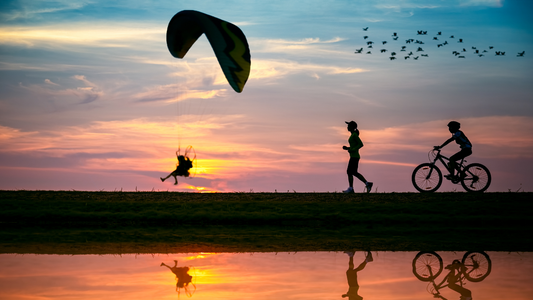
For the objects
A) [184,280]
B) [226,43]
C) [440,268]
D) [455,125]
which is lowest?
[184,280]

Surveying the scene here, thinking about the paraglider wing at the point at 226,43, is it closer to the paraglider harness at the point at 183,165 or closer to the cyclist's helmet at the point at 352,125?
the paraglider harness at the point at 183,165

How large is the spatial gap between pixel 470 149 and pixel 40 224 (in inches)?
642

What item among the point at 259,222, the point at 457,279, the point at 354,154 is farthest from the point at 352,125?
the point at 457,279

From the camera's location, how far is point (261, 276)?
29.7 ft

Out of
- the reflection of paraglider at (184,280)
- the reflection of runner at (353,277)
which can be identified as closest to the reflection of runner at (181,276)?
the reflection of paraglider at (184,280)

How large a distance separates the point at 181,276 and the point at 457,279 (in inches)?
176

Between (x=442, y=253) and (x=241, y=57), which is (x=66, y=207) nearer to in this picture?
(x=241, y=57)

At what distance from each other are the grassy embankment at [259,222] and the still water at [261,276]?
4.16ft

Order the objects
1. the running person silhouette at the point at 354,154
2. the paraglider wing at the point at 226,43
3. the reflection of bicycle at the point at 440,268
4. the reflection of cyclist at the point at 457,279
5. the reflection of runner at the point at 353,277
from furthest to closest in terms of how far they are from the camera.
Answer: the running person silhouette at the point at 354,154, the paraglider wing at the point at 226,43, the reflection of bicycle at the point at 440,268, the reflection of cyclist at the point at 457,279, the reflection of runner at the point at 353,277

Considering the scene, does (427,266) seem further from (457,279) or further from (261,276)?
(261,276)

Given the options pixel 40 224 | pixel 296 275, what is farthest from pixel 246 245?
pixel 40 224

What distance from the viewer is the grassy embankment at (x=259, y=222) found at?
1318cm

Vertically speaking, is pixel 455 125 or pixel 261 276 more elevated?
pixel 455 125

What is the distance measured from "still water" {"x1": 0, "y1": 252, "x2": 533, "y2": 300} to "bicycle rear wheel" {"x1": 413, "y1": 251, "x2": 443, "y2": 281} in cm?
2
